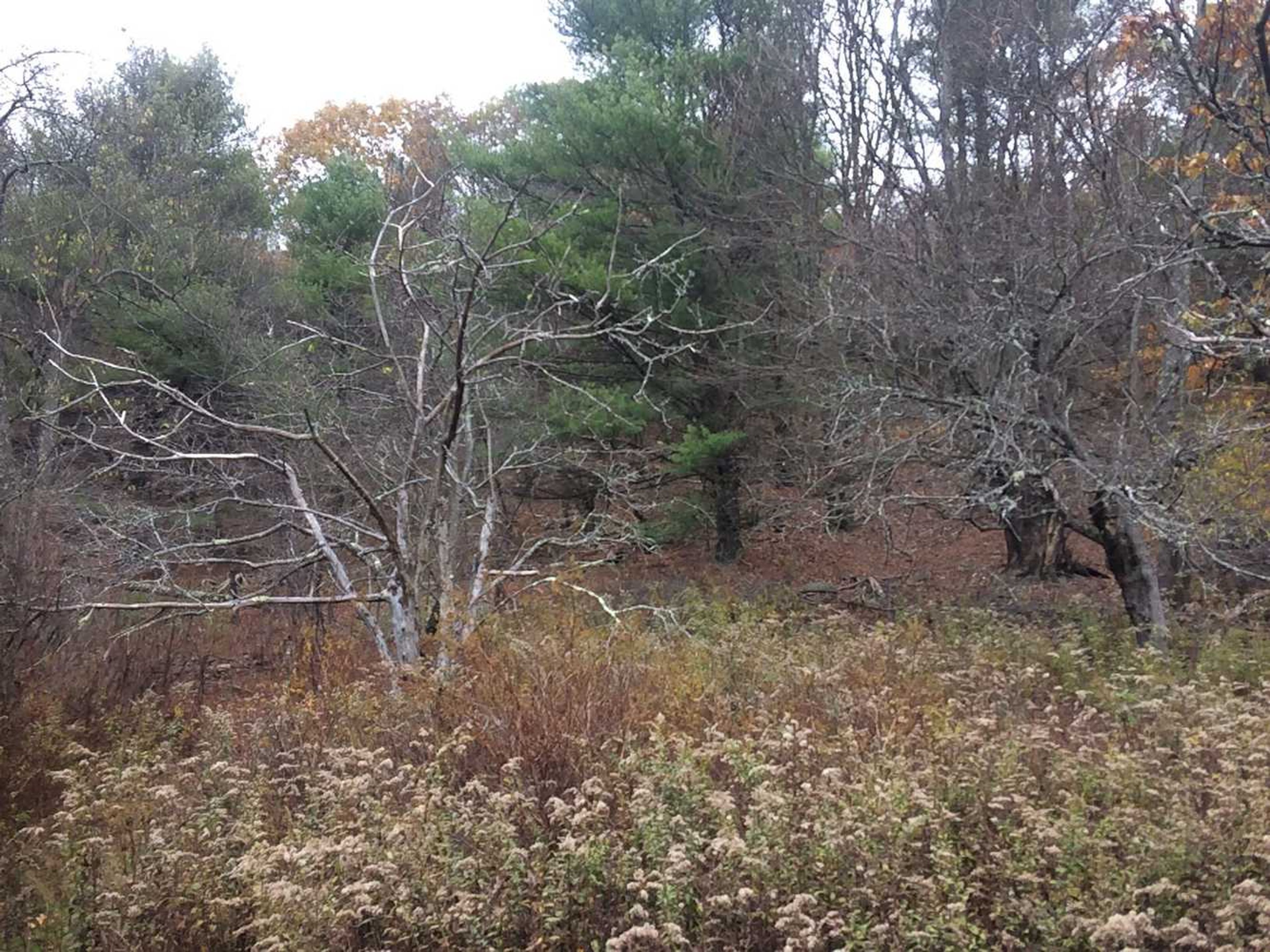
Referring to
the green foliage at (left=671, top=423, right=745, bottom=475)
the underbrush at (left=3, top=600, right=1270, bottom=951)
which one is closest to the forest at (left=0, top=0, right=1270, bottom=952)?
the underbrush at (left=3, top=600, right=1270, bottom=951)

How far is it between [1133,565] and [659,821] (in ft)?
20.4

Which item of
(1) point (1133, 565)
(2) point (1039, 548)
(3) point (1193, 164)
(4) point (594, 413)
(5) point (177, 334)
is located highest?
(5) point (177, 334)

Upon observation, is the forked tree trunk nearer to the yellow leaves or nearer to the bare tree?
the yellow leaves

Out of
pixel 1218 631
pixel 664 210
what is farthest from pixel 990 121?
pixel 1218 631

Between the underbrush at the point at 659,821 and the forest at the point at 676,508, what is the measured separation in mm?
30

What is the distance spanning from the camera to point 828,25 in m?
12.9

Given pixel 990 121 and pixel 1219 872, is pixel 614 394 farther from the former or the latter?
pixel 1219 872

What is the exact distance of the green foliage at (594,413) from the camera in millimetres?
12234

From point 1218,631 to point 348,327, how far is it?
31.1 feet

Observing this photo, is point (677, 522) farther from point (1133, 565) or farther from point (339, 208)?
point (339, 208)

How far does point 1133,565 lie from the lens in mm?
8250

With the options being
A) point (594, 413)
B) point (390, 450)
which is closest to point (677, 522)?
point (594, 413)

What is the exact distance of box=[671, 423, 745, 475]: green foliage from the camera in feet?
40.8

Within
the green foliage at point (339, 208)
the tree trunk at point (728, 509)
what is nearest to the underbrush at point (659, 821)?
the tree trunk at point (728, 509)
